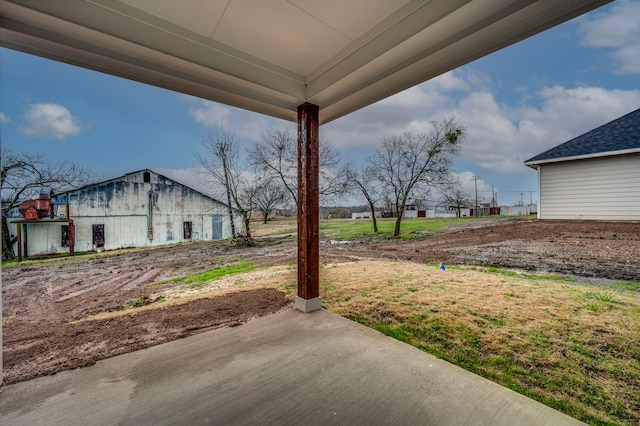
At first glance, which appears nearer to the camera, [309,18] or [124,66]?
[309,18]

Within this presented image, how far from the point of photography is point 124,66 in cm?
162

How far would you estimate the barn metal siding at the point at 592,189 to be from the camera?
66.9 inches

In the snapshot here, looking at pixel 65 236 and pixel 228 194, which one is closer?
pixel 65 236

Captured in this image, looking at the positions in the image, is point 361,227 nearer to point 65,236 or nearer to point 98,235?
point 98,235

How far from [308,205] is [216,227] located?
1.71 metres

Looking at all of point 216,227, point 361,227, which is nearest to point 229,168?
point 216,227

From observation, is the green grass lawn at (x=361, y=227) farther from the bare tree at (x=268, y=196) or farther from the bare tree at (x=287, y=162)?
the bare tree at (x=287, y=162)

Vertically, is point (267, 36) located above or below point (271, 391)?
above

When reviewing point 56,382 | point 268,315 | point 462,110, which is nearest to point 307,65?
point 462,110

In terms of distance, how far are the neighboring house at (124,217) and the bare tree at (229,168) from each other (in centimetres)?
45

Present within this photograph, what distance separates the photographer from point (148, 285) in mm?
2814

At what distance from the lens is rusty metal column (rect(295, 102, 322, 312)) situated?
2.44 metres

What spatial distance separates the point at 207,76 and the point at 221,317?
2.22m

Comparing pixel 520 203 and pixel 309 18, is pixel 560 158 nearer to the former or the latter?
pixel 520 203
